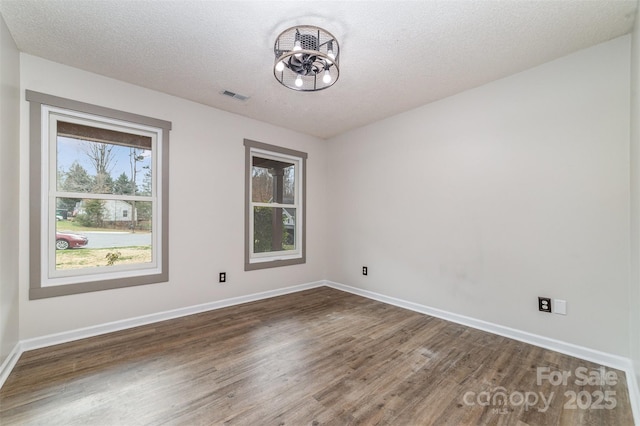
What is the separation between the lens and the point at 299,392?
179cm

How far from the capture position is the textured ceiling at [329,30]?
183cm

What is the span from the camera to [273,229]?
14.0 feet

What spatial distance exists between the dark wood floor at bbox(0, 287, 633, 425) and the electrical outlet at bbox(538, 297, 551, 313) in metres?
0.35

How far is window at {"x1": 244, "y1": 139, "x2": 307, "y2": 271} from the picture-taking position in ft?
12.6

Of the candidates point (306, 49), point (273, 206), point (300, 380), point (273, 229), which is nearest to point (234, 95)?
point (306, 49)

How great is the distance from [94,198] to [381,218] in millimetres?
3380

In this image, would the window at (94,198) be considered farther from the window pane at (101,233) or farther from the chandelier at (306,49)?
the chandelier at (306,49)

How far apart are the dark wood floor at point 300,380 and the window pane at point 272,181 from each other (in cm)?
195

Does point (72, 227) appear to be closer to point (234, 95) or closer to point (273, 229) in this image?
point (234, 95)

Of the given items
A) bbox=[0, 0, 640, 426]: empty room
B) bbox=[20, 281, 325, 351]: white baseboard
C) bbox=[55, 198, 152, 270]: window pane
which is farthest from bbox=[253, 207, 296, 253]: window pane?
bbox=[55, 198, 152, 270]: window pane

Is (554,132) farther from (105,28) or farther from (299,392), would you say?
(105,28)

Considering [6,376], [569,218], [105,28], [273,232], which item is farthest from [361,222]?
[6,376]

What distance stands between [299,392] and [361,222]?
8.75 feet

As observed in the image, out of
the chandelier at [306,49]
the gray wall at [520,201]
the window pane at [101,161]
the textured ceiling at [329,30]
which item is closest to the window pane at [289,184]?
the gray wall at [520,201]
